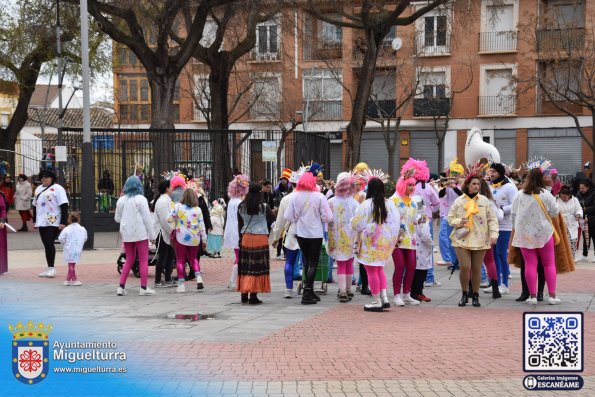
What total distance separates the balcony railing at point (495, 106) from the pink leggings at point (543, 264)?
3421 cm

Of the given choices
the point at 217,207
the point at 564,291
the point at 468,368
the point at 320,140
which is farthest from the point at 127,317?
the point at 320,140

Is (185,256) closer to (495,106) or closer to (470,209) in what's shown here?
(470,209)

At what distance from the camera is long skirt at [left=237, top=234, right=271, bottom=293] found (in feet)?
38.7

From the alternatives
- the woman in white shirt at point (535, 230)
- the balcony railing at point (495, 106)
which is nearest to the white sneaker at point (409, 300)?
the woman in white shirt at point (535, 230)

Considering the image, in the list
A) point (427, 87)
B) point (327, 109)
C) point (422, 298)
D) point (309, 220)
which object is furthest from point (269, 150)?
point (327, 109)

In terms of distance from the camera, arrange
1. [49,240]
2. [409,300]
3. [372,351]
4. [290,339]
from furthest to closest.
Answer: [49,240]
[409,300]
[290,339]
[372,351]

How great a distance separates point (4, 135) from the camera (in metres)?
36.3

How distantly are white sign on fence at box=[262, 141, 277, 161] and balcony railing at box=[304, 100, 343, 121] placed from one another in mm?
22691

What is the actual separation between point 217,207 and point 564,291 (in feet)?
28.1

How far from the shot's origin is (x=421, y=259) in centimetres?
1192

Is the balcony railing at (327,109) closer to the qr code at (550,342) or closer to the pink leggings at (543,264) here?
the pink leggings at (543,264)

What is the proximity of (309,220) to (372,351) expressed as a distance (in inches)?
146

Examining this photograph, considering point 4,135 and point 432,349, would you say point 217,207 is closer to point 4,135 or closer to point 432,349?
point 432,349

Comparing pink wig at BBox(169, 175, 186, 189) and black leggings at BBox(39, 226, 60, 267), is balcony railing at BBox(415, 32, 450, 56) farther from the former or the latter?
black leggings at BBox(39, 226, 60, 267)
